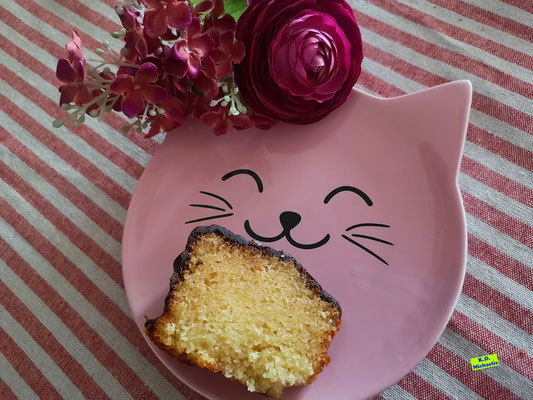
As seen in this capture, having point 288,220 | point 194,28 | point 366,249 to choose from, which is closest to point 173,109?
point 194,28

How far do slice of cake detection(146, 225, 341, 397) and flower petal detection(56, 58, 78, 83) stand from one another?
0.89 feet

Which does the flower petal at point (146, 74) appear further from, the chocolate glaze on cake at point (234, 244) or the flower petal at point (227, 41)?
the chocolate glaze on cake at point (234, 244)

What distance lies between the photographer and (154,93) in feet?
2.18

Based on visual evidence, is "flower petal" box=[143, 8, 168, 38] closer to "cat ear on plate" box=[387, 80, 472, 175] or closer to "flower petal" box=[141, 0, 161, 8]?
"flower petal" box=[141, 0, 161, 8]

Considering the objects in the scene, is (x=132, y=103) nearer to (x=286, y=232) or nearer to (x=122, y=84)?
(x=122, y=84)

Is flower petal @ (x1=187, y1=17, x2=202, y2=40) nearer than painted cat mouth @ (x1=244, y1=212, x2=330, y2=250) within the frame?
Yes

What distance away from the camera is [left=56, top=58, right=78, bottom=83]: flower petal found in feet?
2.14

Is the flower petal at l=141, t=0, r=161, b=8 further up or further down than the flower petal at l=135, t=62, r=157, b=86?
further up

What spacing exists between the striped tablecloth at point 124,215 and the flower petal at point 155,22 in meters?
0.39

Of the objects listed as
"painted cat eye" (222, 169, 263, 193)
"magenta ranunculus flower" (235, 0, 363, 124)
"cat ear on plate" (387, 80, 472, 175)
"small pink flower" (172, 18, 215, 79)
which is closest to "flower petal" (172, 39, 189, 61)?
"small pink flower" (172, 18, 215, 79)

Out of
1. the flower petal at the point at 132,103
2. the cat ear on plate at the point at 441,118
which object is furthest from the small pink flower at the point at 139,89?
the cat ear on plate at the point at 441,118

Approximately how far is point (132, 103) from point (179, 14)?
13cm

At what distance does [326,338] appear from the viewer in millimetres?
673

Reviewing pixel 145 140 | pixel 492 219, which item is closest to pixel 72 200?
pixel 145 140
